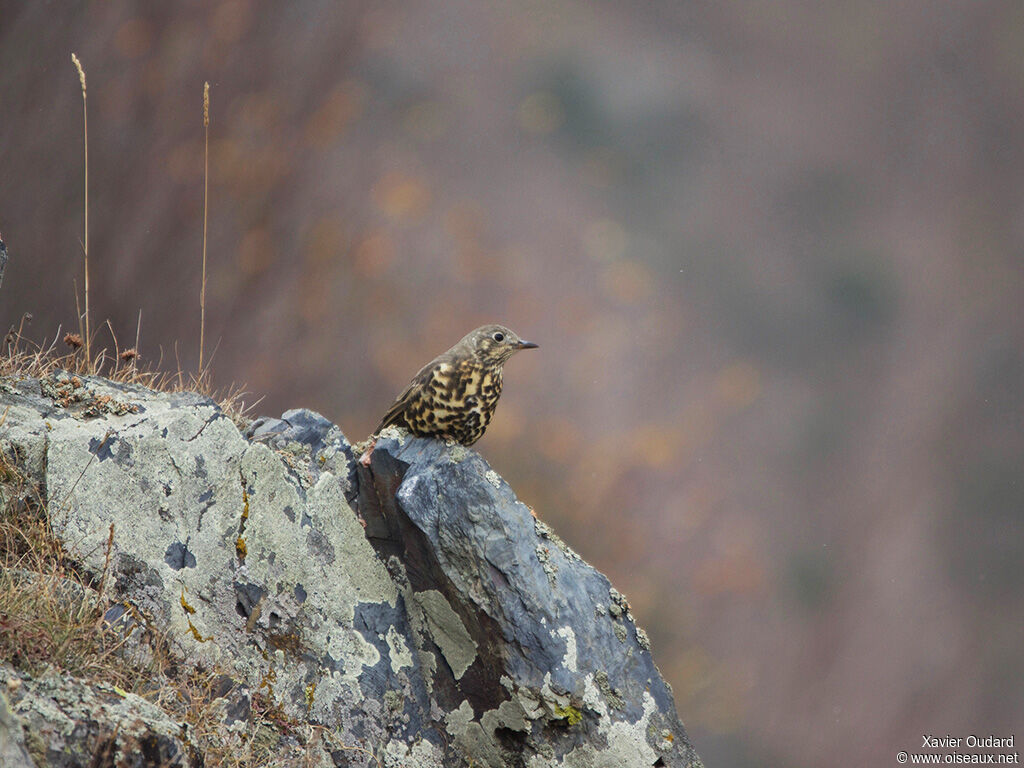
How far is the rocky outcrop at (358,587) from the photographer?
324 centimetres

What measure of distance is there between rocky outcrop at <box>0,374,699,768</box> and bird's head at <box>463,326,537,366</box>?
20.8 inches

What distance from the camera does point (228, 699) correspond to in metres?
3.11

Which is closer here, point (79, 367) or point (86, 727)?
point (86, 727)

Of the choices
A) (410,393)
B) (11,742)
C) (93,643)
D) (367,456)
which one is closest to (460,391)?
(410,393)

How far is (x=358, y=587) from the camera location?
3.70 meters

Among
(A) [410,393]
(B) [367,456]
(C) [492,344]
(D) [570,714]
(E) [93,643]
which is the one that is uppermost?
(C) [492,344]

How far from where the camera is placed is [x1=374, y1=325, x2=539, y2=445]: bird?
4.06 metres

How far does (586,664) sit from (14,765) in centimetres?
209

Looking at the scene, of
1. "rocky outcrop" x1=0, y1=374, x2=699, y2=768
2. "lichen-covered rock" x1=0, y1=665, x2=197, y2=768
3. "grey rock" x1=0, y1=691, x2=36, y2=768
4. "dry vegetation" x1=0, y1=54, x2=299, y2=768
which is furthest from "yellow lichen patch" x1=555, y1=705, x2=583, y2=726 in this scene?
"grey rock" x1=0, y1=691, x2=36, y2=768

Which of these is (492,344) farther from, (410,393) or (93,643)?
(93,643)

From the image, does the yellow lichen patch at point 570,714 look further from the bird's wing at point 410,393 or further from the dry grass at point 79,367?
the dry grass at point 79,367

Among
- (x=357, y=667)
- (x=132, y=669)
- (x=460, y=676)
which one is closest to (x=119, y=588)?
(x=132, y=669)

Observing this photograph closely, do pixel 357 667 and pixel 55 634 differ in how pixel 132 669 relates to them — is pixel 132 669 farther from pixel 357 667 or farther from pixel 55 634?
Answer: pixel 357 667

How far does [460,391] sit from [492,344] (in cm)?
29
